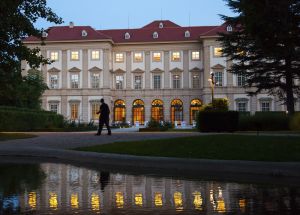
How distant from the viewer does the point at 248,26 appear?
65.8ft

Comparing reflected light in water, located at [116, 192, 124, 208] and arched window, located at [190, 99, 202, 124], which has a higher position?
arched window, located at [190, 99, 202, 124]

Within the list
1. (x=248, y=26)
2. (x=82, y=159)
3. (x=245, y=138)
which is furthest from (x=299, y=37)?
(x=82, y=159)

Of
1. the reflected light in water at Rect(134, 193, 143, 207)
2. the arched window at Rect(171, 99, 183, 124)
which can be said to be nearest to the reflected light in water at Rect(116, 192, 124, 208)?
the reflected light in water at Rect(134, 193, 143, 207)

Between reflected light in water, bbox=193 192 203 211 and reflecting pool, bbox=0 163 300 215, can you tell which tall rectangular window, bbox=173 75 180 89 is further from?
reflected light in water, bbox=193 192 203 211

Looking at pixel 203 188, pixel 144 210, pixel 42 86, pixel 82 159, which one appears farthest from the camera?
pixel 42 86

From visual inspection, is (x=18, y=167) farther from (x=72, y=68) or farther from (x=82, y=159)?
(x=72, y=68)

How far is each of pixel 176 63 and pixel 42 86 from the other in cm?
2566

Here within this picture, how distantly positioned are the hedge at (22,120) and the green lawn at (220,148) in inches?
830

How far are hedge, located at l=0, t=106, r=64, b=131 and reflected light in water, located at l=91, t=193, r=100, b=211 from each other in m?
29.5

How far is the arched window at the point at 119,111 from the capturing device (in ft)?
256

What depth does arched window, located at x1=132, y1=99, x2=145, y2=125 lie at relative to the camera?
77812mm

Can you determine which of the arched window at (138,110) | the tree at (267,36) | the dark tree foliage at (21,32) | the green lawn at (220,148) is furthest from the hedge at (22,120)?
the arched window at (138,110)

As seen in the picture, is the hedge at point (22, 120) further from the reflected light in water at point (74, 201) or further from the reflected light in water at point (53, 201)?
the reflected light in water at point (74, 201)

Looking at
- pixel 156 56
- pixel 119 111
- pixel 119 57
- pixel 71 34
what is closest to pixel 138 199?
pixel 119 111
